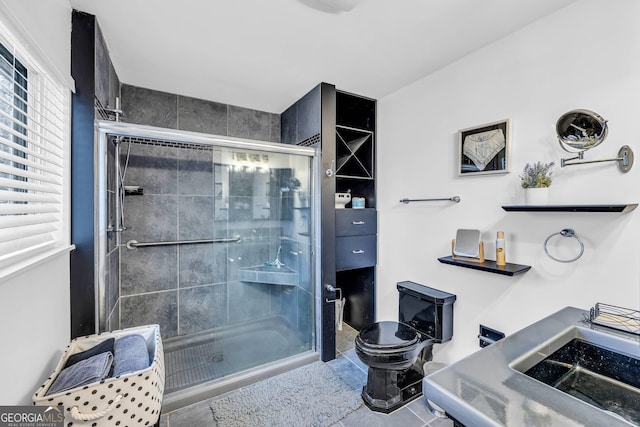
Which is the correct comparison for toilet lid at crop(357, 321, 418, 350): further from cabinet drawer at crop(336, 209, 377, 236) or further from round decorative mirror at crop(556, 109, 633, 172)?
round decorative mirror at crop(556, 109, 633, 172)

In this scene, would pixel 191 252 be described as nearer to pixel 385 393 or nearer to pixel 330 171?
pixel 330 171

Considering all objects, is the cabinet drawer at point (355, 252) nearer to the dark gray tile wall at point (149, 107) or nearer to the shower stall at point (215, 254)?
the shower stall at point (215, 254)

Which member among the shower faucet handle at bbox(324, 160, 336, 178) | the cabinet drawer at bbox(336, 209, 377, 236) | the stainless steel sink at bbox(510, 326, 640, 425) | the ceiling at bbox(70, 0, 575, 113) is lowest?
the stainless steel sink at bbox(510, 326, 640, 425)

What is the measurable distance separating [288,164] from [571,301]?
1924mm

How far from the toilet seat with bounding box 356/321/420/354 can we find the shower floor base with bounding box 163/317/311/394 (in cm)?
68

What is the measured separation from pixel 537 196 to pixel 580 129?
358 millimetres

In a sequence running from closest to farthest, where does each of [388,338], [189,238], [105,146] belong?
[105,146], [388,338], [189,238]

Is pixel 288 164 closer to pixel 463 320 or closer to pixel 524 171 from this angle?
pixel 524 171

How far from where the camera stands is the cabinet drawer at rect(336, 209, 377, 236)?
2.28m

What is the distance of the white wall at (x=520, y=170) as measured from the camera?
1175 mm

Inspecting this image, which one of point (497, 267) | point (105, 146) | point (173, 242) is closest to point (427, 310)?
point (497, 267)

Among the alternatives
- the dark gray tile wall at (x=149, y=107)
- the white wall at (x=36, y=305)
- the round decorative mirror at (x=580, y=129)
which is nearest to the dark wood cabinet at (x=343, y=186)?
the dark gray tile wall at (x=149, y=107)

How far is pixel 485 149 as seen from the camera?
64.8 inches

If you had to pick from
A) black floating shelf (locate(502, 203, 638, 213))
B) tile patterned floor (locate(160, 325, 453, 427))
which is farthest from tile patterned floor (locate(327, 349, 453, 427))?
black floating shelf (locate(502, 203, 638, 213))
